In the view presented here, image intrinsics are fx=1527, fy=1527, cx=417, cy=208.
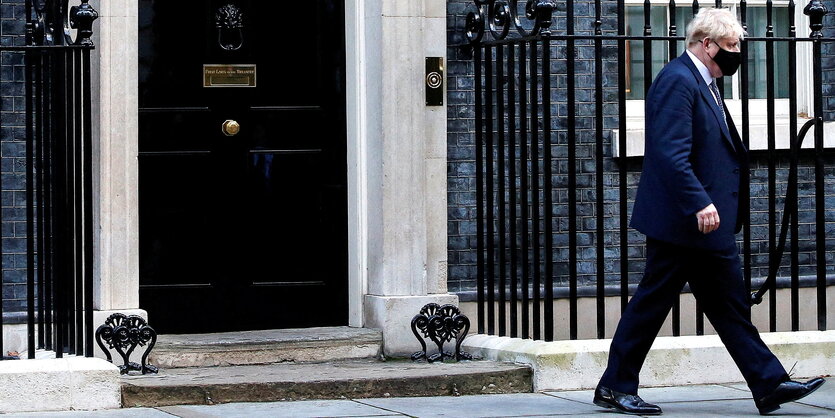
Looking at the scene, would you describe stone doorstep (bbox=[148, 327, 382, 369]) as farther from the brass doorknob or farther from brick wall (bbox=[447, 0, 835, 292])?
the brass doorknob

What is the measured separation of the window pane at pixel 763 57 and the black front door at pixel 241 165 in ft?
8.43

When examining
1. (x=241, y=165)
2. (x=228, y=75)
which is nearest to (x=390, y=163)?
(x=241, y=165)

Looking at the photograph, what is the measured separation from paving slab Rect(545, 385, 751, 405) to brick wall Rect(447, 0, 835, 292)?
4.05 ft

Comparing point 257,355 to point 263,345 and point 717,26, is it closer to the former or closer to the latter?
point 263,345

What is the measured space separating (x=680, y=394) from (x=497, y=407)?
0.98 metres

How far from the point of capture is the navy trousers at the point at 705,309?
650cm

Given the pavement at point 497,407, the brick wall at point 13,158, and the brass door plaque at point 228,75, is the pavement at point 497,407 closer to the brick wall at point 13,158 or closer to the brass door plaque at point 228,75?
the brick wall at point 13,158

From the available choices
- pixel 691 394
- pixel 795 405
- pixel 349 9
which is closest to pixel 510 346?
pixel 691 394

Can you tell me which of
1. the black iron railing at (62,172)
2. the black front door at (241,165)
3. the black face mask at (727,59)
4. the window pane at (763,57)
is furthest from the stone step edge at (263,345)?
the window pane at (763,57)

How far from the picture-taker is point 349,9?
8.25m

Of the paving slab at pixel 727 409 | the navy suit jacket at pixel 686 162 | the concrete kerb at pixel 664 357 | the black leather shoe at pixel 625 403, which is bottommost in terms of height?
the paving slab at pixel 727 409

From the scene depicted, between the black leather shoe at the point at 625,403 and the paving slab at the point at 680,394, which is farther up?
the black leather shoe at the point at 625,403

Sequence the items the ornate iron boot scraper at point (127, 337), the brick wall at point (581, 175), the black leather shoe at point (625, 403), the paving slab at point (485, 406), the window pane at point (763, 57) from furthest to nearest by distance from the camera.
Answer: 1. the window pane at point (763, 57)
2. the brick wall at point (581, 175)
3. the ornate iron boot scraper at point (127, 337)
4. the paving slab at point (485, 406)
5. the black leather shoe at point (625, 403)

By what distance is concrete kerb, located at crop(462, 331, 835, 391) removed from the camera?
7.38 m
